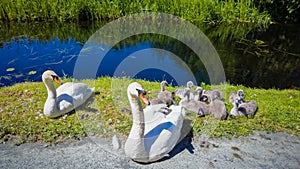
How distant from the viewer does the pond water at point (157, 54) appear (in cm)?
1051

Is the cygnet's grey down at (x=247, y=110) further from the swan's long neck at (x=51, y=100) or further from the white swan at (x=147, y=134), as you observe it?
the swan's long neck at (x=51, y=100)

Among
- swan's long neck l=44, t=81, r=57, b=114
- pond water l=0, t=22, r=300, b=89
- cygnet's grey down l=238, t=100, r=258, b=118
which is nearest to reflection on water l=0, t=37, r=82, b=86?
pond water l=0, t=22, r=300, b=89

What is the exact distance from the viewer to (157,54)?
40.9ft

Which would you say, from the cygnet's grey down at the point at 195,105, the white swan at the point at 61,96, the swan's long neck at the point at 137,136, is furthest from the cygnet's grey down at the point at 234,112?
the white swan at the point at 61,96

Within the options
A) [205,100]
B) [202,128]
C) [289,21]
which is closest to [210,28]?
[289,21]

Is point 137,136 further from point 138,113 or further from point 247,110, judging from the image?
point 247,110

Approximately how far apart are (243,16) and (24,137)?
1569 cm

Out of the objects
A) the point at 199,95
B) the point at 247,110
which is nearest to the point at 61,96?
the point at 199,95

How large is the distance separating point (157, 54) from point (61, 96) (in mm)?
6887

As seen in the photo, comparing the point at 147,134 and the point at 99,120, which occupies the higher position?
the point at 147,134

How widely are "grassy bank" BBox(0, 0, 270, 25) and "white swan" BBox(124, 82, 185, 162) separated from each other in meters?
12.3

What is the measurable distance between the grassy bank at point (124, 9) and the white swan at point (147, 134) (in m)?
12.3

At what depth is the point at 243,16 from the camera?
17.6m

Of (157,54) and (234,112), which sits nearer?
(234,112)
